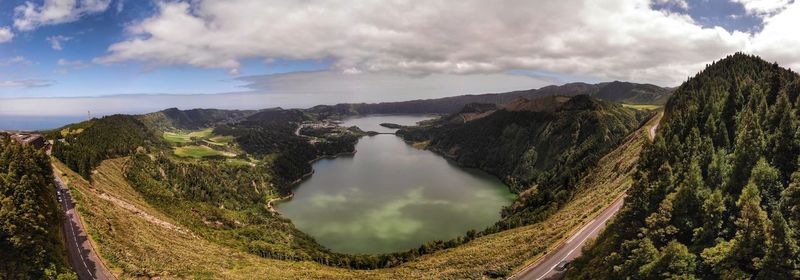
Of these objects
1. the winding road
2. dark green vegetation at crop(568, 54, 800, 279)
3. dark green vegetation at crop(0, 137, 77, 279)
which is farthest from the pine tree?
dark green vegetation at crop(0, 137, 77, 279)

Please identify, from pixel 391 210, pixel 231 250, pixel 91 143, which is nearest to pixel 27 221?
pixel 231 250

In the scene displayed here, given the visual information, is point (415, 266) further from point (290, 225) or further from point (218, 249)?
point (290, 225)

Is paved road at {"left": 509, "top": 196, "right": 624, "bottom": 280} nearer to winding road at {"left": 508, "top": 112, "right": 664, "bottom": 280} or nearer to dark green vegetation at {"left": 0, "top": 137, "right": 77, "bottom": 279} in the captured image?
winding road at {"left": 508, "top": 112, "right": 664, "bottom": 280}

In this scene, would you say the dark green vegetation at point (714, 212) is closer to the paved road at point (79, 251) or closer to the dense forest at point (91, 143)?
the paved road at point (79, 251)

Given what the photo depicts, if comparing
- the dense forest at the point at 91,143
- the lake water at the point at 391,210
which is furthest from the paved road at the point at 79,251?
the lake water at the point at 391,210

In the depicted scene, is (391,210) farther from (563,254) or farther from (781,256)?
(781,256)
